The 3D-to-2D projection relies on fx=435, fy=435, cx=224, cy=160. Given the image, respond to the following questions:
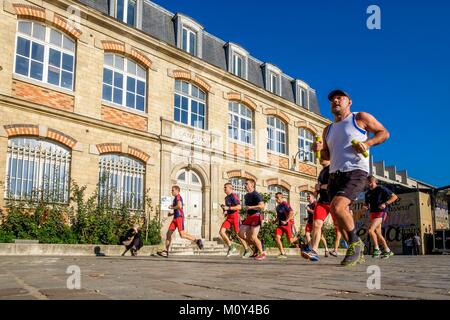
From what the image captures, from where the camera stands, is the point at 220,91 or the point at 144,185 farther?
the point at 220,91

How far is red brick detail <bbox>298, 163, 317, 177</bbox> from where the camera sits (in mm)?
24756

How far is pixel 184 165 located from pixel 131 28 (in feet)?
18.8

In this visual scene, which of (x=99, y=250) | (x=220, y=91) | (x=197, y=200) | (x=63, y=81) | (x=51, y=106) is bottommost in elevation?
(x=99, y=250)

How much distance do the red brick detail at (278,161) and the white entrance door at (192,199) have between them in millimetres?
5161

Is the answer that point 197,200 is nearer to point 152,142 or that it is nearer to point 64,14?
point 152,142

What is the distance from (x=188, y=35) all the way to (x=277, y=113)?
663 cm

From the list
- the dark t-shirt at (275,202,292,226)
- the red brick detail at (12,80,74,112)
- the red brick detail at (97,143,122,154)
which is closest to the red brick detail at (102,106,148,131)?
the red brick detail at (97,143,122,154)

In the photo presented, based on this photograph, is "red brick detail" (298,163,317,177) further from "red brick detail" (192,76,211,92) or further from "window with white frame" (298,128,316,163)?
"red brick detail" (192,76,211,92)

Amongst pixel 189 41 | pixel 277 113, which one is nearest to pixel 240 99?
pixel 277 113

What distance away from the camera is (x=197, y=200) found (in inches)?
736

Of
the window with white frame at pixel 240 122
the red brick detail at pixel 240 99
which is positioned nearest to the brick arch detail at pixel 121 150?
the window with white frame at pixel 240 122

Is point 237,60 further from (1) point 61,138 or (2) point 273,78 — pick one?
(1) point 61,138

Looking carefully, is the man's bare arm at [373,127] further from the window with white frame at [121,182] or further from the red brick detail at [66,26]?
the red brick detail at [66,26]
